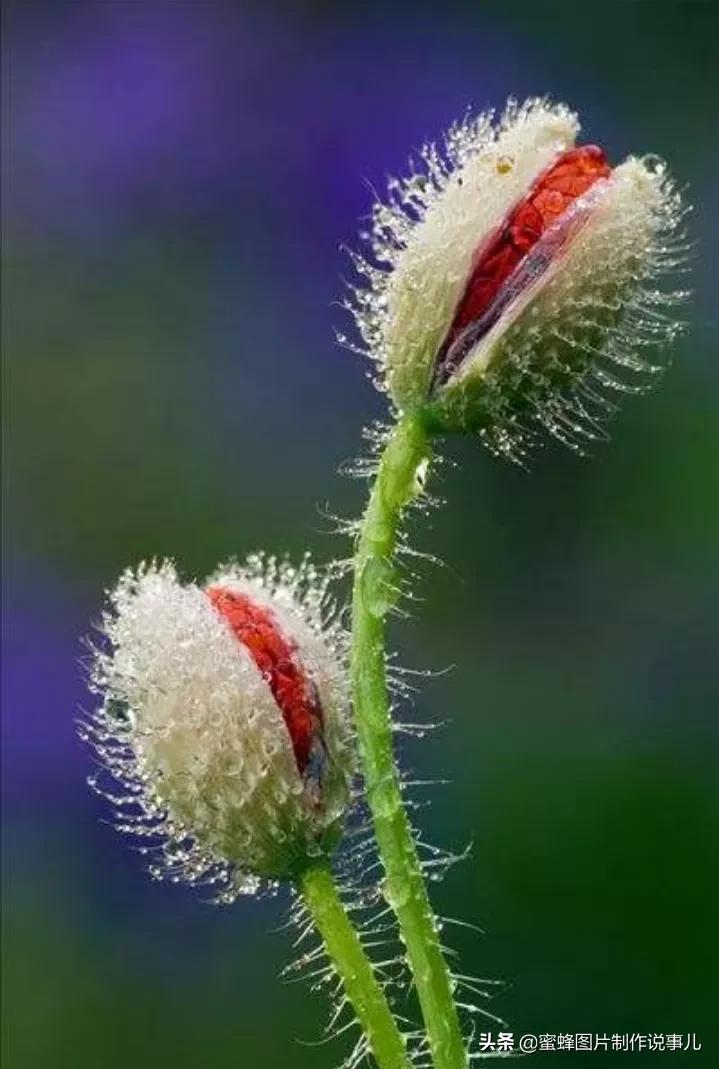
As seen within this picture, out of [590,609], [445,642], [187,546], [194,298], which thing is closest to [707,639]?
[590,609]

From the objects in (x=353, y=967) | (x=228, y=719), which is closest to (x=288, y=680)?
(x=228, y=719)

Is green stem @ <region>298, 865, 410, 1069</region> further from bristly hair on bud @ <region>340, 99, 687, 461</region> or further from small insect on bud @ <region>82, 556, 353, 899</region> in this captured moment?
bristly hair on bud @ <region>340, 99, 687, 461</region>

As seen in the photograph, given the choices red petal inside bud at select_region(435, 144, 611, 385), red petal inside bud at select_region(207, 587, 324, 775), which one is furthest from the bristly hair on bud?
red petal inside bud at select_region(207, 587, 324, 775)

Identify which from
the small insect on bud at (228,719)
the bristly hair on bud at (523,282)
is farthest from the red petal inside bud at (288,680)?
the bristly hair on bud at (523,282)

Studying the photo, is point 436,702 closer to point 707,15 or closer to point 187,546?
point 187,546

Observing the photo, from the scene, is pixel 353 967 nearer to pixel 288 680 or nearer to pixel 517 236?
pixel 288 680

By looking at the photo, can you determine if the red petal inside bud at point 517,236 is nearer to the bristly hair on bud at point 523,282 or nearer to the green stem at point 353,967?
the bristly hair on bud at point 523,282
